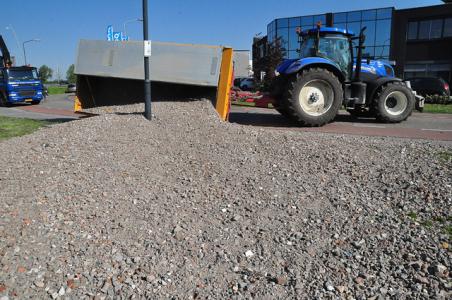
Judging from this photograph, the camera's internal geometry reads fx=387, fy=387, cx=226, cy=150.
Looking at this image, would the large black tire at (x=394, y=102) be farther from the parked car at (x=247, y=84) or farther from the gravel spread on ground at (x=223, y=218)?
the parked car at (x=247, y=84)

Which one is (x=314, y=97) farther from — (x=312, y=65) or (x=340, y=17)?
(x=340, y=17)

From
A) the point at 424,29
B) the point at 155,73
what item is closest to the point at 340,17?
the point at 424,29

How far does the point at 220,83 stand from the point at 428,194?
4854 mm

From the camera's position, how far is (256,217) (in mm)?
3793

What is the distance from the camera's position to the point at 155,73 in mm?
8266

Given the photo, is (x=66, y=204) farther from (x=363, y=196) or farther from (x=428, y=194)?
(x=428, y=194)

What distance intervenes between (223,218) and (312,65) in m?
7.12

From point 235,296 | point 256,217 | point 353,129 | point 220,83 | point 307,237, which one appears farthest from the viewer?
point 353,129

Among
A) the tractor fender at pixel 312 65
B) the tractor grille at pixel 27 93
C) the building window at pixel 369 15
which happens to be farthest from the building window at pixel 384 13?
the tractor grille at pixel 27 93

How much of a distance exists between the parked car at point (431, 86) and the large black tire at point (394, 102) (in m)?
12.2

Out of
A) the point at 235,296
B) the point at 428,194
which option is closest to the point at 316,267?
the point at 235,296

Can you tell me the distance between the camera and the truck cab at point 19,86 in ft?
71.7

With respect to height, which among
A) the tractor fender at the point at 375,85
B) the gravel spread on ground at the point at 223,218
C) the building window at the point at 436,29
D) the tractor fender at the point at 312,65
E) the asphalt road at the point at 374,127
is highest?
the building window at the point at 436,29

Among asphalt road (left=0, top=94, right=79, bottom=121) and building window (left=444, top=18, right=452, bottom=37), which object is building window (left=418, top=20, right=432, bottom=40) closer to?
building window (left=444, top=18, right=452, bottom=37)
